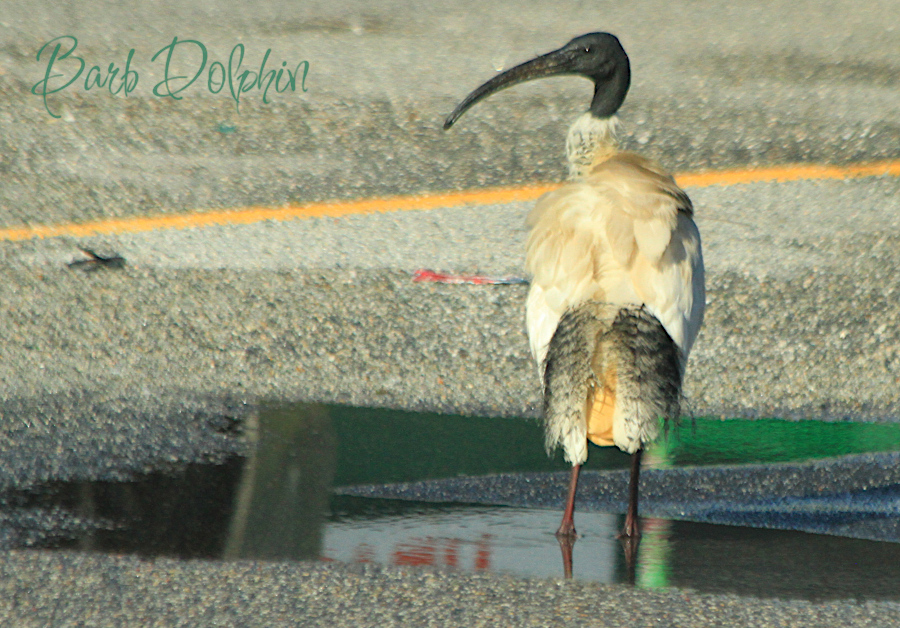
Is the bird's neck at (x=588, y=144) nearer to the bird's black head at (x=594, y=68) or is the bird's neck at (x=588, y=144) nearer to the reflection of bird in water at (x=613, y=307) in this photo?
the bird's black head at (x=594, y=68)

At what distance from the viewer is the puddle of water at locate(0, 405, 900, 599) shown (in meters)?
4.09

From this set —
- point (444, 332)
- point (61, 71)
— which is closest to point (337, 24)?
point (61, 71)

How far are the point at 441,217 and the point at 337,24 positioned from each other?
6.30 metres

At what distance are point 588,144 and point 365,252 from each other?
2827 mm

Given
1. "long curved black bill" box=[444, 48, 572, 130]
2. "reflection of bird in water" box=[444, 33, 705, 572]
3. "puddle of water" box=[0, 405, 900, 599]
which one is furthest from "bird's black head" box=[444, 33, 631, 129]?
"puddle of water" box=[0, 405, 900, 599]

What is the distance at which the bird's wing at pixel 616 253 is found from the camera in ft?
15.0

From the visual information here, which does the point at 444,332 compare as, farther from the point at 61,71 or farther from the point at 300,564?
the point at 61,71

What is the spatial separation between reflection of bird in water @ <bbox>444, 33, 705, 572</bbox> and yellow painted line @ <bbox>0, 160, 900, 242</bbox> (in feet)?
13.9

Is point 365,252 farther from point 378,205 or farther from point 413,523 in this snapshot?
point 413,523

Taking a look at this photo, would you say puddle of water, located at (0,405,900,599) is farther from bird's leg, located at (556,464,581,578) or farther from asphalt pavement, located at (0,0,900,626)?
asphalt pavement, located at (0,0,900,626)
